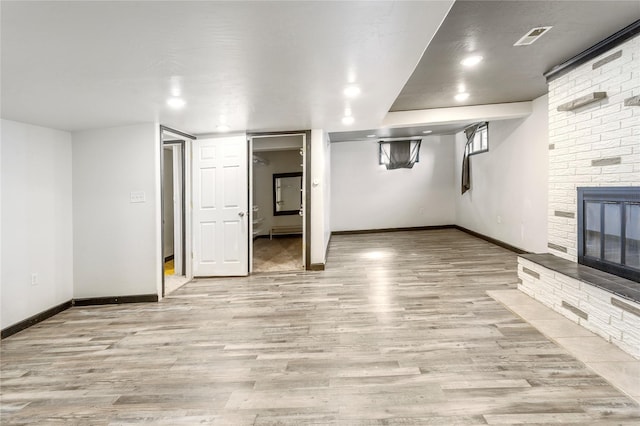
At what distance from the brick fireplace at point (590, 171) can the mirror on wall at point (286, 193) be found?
5.92 meters

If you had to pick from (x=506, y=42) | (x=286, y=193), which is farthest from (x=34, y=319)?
(x=286, y=193)

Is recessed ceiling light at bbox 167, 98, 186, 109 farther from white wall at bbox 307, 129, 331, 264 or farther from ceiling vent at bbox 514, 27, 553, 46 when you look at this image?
ceiling vent at bbox 514, 27, 553, 46

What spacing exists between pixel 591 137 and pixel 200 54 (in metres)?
3.49

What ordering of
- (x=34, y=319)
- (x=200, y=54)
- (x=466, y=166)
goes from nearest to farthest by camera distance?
(x=200, y=54) → (x=34, y=319) → (x=466, y=166)

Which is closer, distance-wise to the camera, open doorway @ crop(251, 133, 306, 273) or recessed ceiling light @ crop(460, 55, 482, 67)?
recessed ceiling light @ crop(460, 55, 482, 67)

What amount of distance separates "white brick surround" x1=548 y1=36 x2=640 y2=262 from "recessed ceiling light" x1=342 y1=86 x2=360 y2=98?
2198 mm

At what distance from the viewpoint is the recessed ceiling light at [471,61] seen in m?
2.95

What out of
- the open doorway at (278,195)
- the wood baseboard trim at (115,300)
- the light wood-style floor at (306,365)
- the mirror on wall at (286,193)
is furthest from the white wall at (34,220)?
the mirror on wall at (286,193)

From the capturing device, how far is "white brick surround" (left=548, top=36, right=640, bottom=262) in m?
2.51

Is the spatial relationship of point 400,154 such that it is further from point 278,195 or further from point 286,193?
point 278,195

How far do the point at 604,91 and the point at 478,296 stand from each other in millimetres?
2280

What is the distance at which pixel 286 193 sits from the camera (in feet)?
27.9

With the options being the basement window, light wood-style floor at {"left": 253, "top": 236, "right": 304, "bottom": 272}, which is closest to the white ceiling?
light wood-style floor at {"left": 253, "top": 236, "right": 304, "bottom": 272}

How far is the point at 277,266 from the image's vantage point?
207 inches
